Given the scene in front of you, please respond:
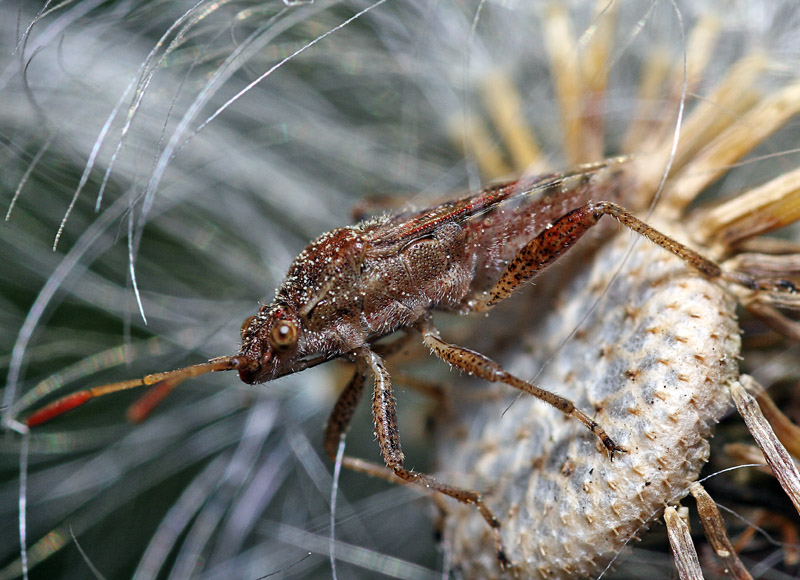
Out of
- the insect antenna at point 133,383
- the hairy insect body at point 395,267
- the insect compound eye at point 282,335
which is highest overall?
the hairy insect body at point 395,267

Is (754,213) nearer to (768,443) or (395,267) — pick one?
(768,443)

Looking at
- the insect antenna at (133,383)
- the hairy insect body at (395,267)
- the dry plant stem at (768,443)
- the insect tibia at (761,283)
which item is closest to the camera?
the dry plant stem at (768,443)

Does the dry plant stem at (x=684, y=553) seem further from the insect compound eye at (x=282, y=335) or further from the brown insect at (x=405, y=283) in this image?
the insect compound eye at (x=282, y=335)

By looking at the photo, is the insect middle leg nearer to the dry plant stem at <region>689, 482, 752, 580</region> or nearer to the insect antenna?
the insect antenna

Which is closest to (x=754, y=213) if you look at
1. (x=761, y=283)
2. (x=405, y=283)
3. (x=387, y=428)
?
(x=761, y=283)

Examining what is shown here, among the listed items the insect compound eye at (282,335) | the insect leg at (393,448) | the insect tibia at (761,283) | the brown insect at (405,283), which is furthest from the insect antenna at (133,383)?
the insect tibia at (761,283)

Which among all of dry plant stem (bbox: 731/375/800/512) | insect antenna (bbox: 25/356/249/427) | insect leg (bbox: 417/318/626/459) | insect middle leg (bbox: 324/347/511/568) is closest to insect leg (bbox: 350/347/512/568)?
insect middle leg (bbox: 324/347/511/568)

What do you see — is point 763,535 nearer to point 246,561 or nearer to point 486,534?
point 486,534

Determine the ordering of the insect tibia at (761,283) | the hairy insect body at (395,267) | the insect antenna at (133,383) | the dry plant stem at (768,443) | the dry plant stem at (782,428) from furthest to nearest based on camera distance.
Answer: the hairy insect body at (395,267) < the insect antenna at (133,383) < the insect tibia at (761,283) < the dry plant stem at (782,428) < the dry plant stem at (768,443)
